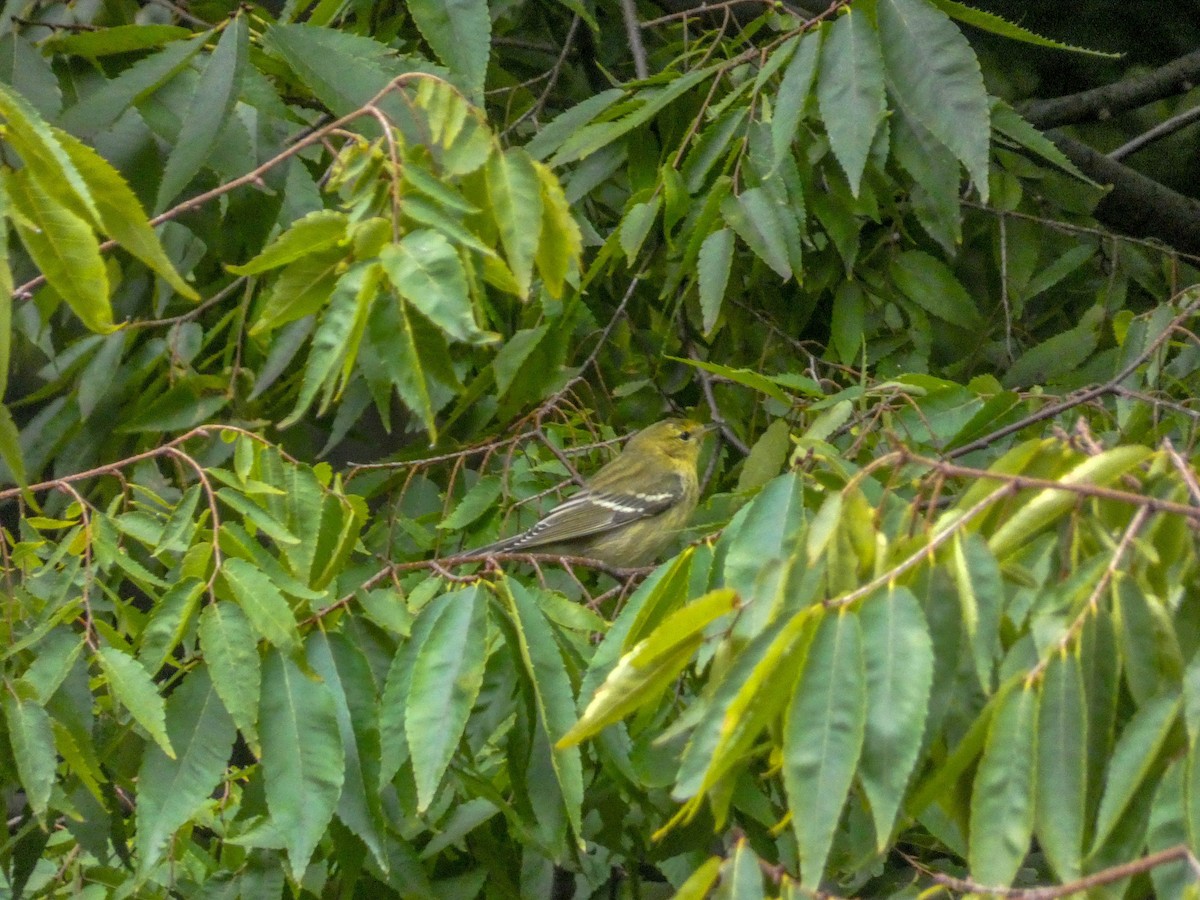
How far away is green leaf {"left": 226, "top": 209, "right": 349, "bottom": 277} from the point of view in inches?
89.0

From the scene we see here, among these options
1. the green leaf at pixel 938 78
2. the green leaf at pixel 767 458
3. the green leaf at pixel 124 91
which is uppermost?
the green leaf at pixel 124 91

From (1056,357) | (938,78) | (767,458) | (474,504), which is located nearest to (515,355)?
(474,504)

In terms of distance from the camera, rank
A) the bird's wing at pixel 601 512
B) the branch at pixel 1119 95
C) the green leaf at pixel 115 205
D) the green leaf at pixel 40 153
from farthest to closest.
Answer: the bird's wing at pixel 601 512
the branch at pixel 1119 95
the green leaf at pixel 115 205
the green leaf at pixel 40 153

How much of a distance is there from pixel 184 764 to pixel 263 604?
28 centimetres

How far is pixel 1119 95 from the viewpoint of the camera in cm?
543

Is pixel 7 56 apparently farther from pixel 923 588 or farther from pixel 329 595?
pixel 923 588

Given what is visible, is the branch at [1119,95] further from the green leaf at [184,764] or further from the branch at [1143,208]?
the green leaf at [184,764]

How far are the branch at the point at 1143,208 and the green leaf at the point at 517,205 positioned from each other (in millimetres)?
3285

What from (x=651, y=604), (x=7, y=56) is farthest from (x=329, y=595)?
(x=7, y=56)

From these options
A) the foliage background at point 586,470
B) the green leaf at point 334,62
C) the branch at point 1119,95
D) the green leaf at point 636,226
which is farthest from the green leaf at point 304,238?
the branch at point 1119,95

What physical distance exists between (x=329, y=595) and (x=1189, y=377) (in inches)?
84.2

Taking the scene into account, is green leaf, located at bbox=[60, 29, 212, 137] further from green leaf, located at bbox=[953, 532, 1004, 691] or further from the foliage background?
green leaf, located at bbox=[953, 532, 1004, 691]

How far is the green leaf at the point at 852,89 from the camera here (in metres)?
3.20

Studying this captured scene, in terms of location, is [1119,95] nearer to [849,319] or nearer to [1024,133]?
[849,319]
